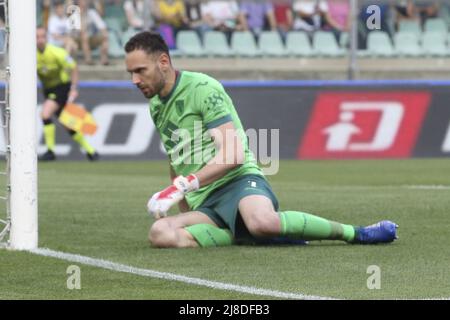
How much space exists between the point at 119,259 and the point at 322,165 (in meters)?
12.0

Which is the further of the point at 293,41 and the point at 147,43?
the point at 293,41

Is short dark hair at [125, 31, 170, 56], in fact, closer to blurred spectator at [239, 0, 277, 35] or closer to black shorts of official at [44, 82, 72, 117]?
black shorts of official at [44, 82, 72, 117]

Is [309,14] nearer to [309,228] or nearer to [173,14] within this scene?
[173,14]

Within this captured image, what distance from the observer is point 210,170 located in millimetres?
8227

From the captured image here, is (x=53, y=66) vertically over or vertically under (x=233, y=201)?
under

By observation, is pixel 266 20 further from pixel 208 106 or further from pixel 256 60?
pixel 208 106

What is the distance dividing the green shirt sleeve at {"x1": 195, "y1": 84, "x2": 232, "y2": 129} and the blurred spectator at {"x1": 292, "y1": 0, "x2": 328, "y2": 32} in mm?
18056

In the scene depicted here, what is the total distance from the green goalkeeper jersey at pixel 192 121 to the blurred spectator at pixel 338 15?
58.7 feet

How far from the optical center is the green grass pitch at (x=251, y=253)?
6797 mm

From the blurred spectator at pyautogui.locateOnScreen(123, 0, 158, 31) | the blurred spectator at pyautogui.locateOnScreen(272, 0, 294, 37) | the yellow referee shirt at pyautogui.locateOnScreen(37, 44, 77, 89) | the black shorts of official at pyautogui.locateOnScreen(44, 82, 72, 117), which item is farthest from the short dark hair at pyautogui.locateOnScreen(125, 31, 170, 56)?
the blurred spectator at pyautogui.locateOnScreen(272, 0, 294, 37)

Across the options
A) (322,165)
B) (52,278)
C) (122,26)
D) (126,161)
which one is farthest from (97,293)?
(122,26)

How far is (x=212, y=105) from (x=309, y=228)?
101cm

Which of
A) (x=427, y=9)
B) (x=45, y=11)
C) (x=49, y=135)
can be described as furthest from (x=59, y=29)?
(x=427, y=9)

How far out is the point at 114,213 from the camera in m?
11.7
